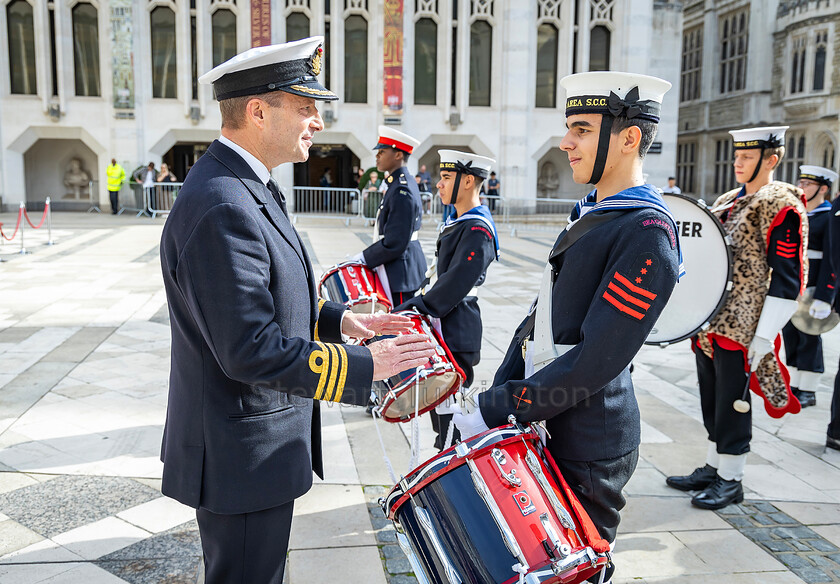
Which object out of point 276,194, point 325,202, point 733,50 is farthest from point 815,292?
point 733,50

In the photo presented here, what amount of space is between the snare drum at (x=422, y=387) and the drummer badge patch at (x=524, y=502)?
1.17m

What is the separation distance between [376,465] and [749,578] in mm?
2223

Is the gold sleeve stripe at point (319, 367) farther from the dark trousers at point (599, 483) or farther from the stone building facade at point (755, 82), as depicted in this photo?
the stone building facade at point (755, 82)

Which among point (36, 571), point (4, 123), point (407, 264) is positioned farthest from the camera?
point (4, 123)

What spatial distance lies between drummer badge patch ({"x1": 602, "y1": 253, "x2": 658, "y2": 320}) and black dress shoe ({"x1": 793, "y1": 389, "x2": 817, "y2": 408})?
16.2 feet

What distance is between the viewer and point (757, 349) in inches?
158

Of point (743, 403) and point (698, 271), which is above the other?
point (698, 271)

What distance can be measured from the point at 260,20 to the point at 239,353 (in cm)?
2592

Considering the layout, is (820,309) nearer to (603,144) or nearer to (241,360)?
(603,144)

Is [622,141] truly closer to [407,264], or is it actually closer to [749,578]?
[749,578]

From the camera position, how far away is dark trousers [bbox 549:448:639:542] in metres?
2.44

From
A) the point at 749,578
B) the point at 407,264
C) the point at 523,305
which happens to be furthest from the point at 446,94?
the point at 749,578

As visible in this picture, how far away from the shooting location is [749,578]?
11.2ft

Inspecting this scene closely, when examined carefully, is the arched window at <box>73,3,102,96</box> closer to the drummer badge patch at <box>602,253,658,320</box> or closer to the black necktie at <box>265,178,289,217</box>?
the black necktie at <box>265,178,289,217</box>
